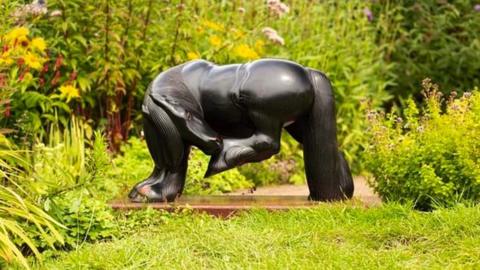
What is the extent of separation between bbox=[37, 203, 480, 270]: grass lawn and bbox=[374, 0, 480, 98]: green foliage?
20.7ft

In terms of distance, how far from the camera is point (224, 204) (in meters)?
5.60

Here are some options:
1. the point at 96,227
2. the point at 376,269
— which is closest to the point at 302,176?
the point at 96,227

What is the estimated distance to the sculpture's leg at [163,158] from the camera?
5.60 m

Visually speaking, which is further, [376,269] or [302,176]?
[302,176]

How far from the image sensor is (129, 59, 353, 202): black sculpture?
5.52 metres

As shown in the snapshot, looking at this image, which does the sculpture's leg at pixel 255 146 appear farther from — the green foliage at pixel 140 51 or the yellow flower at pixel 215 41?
the yellow flower at pixel 215 41

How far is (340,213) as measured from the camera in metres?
5.24

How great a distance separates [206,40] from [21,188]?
4.28 meters

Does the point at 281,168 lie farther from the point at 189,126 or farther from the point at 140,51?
the point at 189,126

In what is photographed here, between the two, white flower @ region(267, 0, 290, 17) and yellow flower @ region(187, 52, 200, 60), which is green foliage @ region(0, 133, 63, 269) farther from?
white flower @ region(267, 0, 290, 17)

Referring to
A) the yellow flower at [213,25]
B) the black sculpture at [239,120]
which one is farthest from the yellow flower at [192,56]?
the black sculpture at [239,120]

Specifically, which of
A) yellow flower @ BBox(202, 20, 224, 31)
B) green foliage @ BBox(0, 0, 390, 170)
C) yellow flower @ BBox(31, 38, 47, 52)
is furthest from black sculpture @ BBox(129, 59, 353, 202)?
yellow flower @ BBox(202, 20, 224, 31)

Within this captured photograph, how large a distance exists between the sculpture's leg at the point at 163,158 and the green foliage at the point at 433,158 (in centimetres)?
121

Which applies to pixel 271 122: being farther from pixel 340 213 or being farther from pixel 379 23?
pixel 379 23
